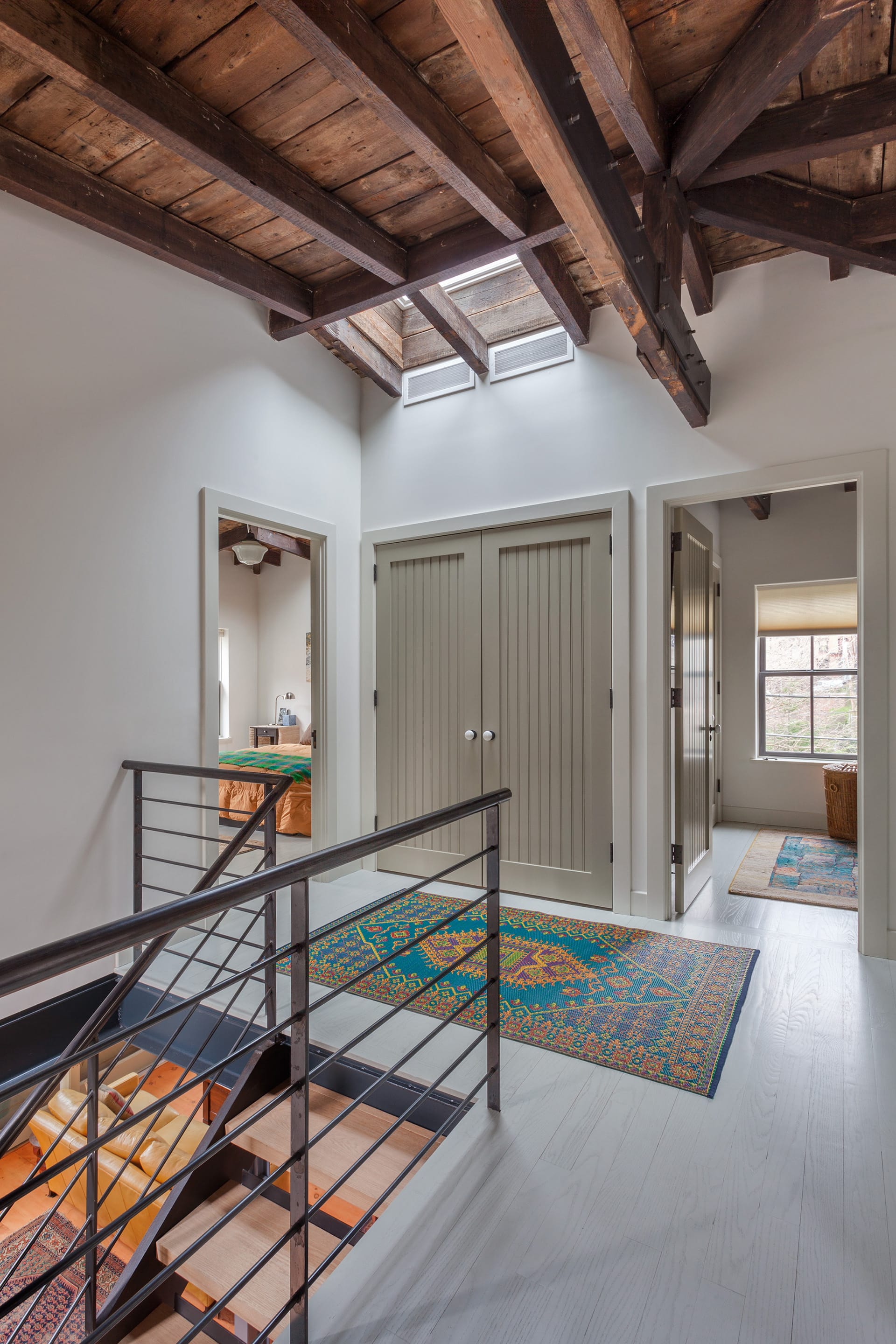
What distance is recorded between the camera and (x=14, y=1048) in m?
2.48

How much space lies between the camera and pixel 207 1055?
2598 mm

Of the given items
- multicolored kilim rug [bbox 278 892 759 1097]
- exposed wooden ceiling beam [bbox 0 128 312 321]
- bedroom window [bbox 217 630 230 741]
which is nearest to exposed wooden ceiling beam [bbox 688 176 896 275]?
exposed wooden ceiling beam [bbox 0 128 312 321]

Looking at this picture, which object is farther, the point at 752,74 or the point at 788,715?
the point at 788,715

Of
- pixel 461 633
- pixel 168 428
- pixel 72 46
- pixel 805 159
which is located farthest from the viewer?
pixel 461 633

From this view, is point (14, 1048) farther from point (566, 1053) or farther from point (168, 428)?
point (168, 428)

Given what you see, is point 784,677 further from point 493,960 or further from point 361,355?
point 493,960

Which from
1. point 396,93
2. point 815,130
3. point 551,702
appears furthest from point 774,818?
point 396,93

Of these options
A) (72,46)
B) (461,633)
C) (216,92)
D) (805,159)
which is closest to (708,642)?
(461,633)

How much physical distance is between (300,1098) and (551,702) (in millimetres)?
2554

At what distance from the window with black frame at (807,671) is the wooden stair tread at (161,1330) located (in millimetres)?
5116

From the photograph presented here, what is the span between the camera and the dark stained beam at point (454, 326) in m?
3.31

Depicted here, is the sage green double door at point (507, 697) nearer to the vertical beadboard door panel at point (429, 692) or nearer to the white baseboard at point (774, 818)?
the vertical beadboard door panel at point (429, 692)

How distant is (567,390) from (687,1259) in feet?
11.2

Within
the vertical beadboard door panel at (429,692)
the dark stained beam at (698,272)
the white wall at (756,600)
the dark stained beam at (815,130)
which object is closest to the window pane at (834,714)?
the white wall at (756,600)
